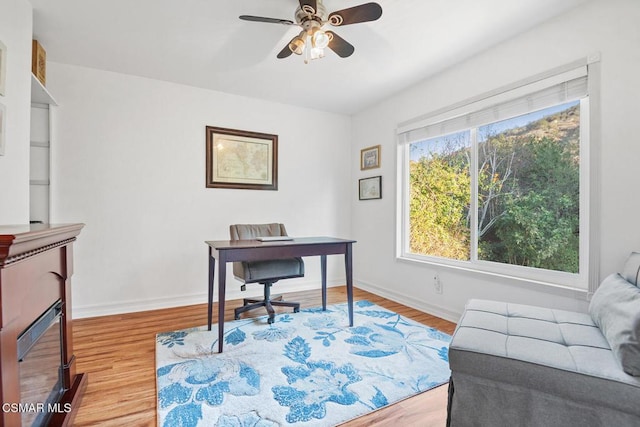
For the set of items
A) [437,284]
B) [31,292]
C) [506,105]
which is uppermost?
[506,105]

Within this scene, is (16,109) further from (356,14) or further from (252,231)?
(356,14)

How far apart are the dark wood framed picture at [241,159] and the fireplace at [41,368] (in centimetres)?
218

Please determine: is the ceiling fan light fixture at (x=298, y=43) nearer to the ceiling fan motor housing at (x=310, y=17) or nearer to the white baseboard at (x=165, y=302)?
the ceiling fan motor housing at (x=310, y=17)

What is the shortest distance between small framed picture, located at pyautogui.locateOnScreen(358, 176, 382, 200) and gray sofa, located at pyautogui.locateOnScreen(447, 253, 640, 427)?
245 cm

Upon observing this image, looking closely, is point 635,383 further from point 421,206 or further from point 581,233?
point 421,206

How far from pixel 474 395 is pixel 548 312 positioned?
78 cm

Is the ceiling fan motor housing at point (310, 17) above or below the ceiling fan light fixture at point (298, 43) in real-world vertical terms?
above

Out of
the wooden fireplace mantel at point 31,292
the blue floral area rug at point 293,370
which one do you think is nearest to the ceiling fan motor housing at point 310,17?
the wooden fireplace mantel at point 31,292

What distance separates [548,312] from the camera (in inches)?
67.1

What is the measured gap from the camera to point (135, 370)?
1945mm

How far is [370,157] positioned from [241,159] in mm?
1646

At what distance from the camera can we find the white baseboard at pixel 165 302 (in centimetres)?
292

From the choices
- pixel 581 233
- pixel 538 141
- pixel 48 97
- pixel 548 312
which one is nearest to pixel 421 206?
pixel 538 141

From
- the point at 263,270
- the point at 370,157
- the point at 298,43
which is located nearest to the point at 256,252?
the point at 263,270
